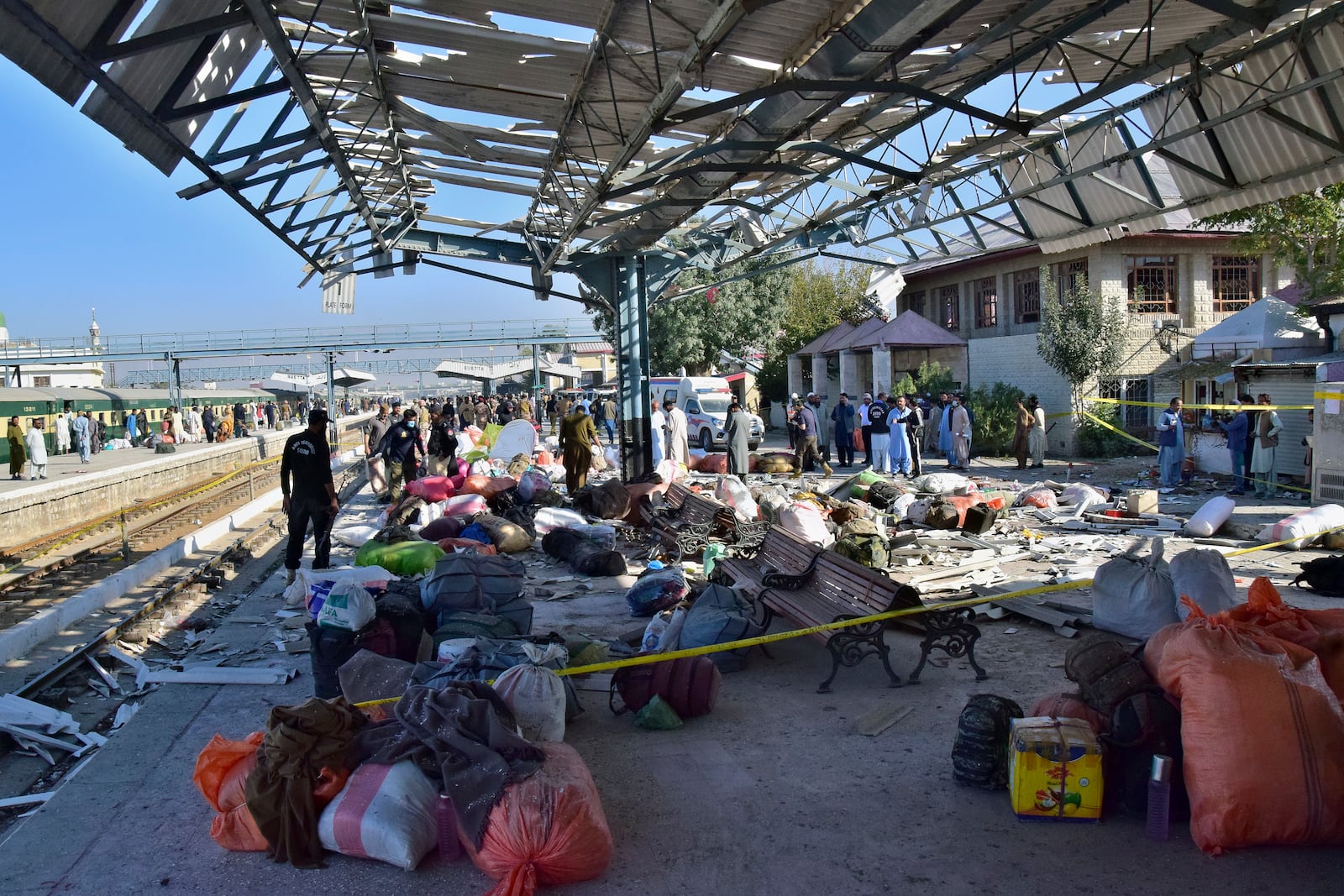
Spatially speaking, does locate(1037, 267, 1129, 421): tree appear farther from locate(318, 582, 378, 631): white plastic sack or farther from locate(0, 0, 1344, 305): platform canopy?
locate(318, 582, 378, 631): white plastic sack

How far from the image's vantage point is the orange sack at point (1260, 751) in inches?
144

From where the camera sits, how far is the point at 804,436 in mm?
19547

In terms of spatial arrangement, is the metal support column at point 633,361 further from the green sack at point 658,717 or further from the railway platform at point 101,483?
the railway platform at point 101,483

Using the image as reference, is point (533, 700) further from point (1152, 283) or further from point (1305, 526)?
point (1152, 283)

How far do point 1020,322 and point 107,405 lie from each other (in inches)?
1340

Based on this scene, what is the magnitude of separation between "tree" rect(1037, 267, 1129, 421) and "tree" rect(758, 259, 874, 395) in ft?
41.0

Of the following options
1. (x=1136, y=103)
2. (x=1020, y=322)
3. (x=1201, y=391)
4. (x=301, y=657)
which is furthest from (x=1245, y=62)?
(x=1020, y=322)

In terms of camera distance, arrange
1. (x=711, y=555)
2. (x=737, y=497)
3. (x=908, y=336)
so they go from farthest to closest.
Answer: (x=908, y=336)
(x=737, y=497)
(x=711, y=555)

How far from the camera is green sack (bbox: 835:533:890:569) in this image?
9.20 meters

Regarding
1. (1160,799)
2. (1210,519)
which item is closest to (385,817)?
(1160,799)

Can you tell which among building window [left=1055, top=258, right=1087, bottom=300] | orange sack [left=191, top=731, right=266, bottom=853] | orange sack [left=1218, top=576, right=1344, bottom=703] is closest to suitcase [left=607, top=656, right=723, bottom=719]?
orange sack [left=191, top=731, right=266, bottom=853]

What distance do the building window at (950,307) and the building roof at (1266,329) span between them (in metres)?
10.5

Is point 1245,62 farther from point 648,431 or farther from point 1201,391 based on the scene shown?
point 1201,391

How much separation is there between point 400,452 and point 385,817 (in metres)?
11.8
